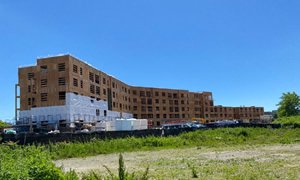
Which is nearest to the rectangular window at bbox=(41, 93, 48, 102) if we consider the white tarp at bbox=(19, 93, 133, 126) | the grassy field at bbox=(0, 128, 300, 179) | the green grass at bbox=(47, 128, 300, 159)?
the white tarp at bbox=(19, 93, 133, 126)

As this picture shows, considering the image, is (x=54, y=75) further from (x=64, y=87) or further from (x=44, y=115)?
(x=44, y=115)

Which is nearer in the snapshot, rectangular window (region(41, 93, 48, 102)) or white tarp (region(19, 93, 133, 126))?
white tarp (region(19, 93, 133, 126))

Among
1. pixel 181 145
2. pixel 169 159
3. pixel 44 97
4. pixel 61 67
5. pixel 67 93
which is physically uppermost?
pixel 61 67

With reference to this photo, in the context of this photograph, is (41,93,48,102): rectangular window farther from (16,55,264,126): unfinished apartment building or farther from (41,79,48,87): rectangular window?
(41,79,48,87): rectangular window

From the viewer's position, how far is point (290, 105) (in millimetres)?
109688

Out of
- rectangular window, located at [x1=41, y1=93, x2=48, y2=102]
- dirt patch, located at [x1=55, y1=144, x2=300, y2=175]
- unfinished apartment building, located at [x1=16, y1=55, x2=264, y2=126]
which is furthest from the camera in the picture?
rectangular window, located at [x1=41, y1=93, x2=48, y2=102]

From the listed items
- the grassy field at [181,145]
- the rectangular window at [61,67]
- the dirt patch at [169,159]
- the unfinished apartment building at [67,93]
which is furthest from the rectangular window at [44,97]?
the dirt patch at [169,159]

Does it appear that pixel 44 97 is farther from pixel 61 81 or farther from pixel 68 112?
pixel 68 112

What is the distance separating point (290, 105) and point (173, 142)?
85.4m

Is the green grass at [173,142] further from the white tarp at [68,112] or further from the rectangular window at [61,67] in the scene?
the rectangular window at [61,67]

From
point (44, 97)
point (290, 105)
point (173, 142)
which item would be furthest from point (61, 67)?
point (290, 105)

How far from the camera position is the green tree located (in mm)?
108750

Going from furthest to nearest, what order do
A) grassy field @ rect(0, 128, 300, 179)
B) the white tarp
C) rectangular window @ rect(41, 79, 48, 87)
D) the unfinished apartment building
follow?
rectangular window @ rect(41, 79, 48, 87) → the unfinished apartment building → the white tarp → grassy field @ rect(0, 128, 300, 179)

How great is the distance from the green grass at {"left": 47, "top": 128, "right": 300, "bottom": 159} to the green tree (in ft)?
227
